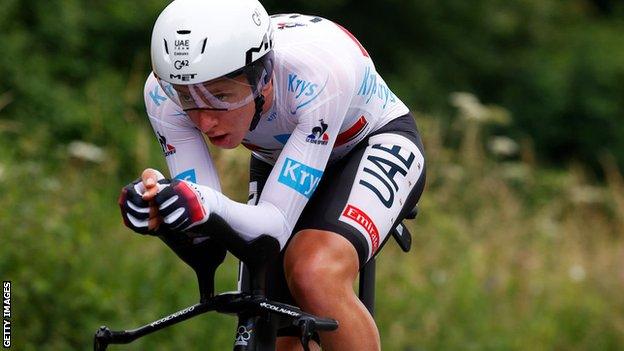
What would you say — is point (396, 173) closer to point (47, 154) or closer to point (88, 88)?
point (47, 154)

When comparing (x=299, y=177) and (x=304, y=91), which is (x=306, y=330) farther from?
(x=304, y=91)

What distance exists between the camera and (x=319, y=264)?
4883 mm

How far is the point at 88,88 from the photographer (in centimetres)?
1141

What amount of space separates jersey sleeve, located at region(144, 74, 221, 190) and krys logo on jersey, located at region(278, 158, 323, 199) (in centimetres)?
42

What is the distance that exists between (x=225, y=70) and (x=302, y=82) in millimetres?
448

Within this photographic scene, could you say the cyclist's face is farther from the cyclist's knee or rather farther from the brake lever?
the brake lever

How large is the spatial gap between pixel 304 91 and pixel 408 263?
16.9 feet

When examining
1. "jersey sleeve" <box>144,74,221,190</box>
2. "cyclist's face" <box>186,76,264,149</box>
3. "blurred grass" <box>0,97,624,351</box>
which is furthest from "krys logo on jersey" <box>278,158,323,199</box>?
"blurred grass" <box>0,97,624,351</box>

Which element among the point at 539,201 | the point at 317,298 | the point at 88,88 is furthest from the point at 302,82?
the point at 539,201

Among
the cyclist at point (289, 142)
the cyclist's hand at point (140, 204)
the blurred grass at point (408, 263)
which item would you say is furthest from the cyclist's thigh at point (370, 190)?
the blurred grass at point (408, 263)

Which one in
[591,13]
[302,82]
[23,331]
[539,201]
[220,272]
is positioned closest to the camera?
[302,82]

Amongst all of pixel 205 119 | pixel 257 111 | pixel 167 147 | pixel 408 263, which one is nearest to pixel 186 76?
pixel 205 119

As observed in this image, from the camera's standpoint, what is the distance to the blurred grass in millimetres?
7724

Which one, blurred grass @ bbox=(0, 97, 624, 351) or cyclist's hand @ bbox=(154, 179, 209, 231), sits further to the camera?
blurred grass @ bbox=(0, 97, 624, 351)
